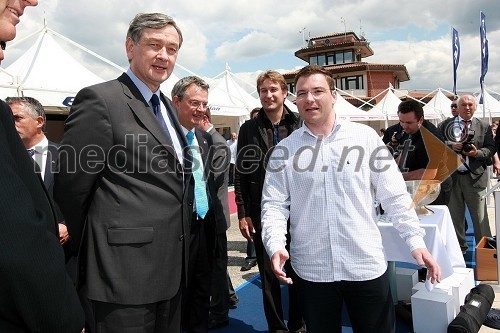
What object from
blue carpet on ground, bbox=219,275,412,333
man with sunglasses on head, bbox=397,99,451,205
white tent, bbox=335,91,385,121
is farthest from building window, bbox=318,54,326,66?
blue carpet on ground, bbox=219,275,412,333

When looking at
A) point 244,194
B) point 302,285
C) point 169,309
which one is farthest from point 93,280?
point 244,194

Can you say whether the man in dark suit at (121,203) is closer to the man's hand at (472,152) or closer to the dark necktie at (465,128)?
the man's hand at (472,152)

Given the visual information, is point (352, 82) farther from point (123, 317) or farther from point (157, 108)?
point (123, 317)

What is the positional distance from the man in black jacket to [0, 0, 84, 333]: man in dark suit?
2184 millimetres

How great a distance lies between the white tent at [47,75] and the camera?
623 centimetres

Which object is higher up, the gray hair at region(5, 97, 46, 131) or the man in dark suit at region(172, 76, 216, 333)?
the gray hair at region(5, 97, 46, 131)

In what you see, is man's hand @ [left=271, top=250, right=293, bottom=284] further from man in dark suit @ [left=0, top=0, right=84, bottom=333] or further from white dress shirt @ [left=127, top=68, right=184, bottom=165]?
man in dark suit @ [left=0, top=0, right=84, bottom=333]

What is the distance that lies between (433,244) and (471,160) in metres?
2.63

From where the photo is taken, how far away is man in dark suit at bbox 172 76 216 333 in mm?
2777

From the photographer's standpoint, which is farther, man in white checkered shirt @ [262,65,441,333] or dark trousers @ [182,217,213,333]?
dark trousers @ [182,217,213,333]

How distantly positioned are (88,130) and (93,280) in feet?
2.14

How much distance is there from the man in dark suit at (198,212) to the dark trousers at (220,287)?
0.29 meters

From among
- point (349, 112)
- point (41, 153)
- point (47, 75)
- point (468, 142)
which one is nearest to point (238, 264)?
point (41, 153)

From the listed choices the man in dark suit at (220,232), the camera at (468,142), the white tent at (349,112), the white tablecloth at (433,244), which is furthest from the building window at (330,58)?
the white tablecloth at (433,244)
